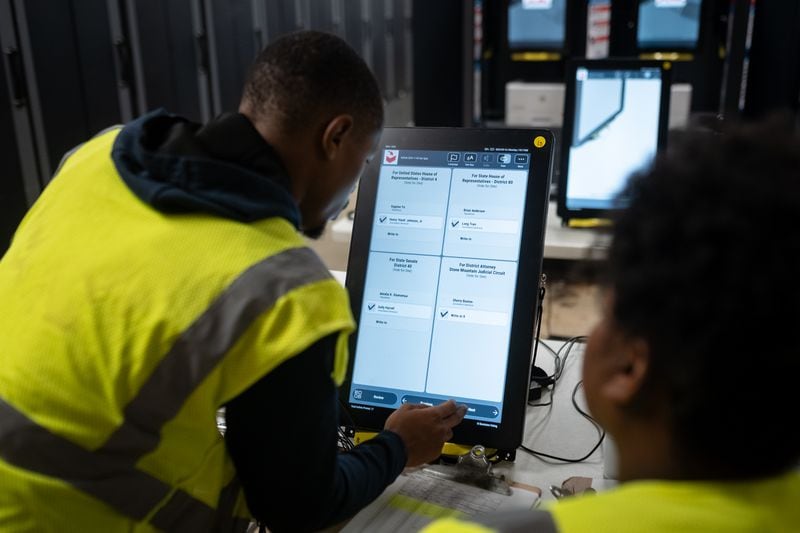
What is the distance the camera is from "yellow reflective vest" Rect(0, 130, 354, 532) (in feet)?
2.37

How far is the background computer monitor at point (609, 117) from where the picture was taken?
81.9 inches

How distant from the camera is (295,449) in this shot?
0.78 metres

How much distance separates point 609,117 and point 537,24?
84.6 inches

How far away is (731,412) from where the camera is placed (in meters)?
0.47

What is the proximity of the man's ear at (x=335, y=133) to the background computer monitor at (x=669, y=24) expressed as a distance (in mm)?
3511

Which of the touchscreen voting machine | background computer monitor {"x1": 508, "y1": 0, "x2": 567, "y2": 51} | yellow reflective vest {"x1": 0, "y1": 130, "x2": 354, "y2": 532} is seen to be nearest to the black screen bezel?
background computer monitor {"x1": 508, "y1": 0, "x2": 567, "y2": 51}

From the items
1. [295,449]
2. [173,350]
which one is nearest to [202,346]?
[173,350]

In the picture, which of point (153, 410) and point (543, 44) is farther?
point (543, 44)

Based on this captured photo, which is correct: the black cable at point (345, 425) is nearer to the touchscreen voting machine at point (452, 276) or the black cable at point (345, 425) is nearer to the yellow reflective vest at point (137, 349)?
the touchscreen voting machine at point (452, 276)

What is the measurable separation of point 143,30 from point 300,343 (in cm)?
320

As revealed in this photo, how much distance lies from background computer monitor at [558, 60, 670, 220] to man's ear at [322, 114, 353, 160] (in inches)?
51.3

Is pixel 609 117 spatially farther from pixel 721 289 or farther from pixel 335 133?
pixel 721 289

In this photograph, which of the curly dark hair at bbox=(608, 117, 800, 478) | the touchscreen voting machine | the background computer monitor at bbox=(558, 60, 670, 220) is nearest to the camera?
the curly dark hair at bbox=(608, 117, 800, 478)

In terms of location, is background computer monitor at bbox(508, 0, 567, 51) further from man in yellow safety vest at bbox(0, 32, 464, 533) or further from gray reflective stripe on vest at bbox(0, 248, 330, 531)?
gray reflective stripe on vest at bbox(0, 248, 330, 531)
